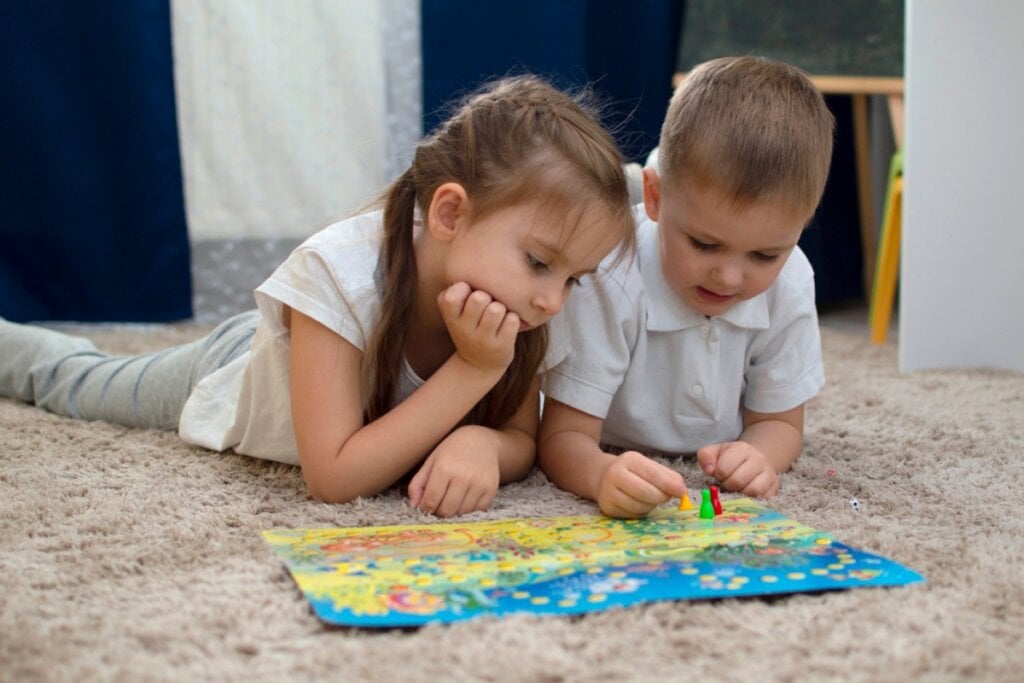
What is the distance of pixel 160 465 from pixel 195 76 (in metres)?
1.34

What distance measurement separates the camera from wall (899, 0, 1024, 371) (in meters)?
1.84

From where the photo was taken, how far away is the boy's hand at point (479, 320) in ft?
3.27

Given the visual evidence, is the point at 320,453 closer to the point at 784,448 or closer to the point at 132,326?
the point at 784,448

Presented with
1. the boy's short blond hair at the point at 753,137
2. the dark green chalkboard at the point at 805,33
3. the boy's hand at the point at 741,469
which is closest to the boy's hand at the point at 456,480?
the boy's hand at the point at 741,469

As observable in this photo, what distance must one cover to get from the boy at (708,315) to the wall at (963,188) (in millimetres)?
701

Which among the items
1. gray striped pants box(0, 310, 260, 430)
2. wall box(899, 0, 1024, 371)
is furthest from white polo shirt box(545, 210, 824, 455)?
wall box(899, 0, 1024, 371)

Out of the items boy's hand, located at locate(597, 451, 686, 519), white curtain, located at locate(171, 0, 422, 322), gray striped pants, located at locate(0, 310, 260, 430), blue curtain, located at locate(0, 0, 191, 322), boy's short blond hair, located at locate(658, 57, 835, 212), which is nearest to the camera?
boy's hand, located at locate(597, 451, 686, 519)

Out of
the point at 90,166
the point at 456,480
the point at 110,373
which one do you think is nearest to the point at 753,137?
the point at 456,480

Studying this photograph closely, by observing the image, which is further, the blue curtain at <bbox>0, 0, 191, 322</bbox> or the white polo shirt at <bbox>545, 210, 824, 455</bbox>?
the blue curtain at <bbox>0, 0, 191, 322</bbox>

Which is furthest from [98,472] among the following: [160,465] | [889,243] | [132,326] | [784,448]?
[889,243]

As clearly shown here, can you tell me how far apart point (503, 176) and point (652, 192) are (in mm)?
222

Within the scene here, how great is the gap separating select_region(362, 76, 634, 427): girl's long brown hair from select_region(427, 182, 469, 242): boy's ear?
12 mm

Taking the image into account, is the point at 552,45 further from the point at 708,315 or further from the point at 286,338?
the point at 286,338

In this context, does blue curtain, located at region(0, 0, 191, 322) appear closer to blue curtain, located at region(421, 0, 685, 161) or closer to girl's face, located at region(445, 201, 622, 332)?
blue curtain, located at region(421, 0, 685, 161)
